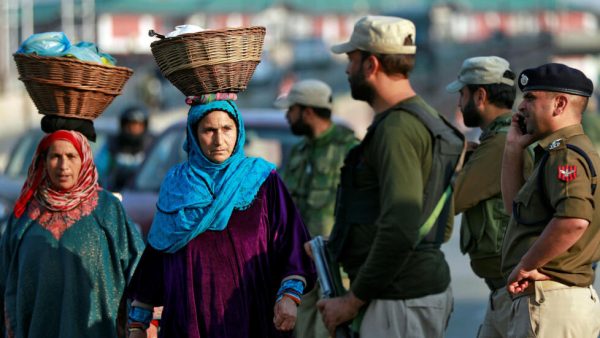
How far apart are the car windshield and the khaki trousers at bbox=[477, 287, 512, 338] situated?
4107 millimetres

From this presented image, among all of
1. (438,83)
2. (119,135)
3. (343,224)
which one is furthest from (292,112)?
(438,83)

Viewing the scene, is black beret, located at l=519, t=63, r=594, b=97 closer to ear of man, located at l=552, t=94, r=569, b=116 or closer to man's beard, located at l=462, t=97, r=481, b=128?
ear of man, located at l=552, t=94, r=569, b=116

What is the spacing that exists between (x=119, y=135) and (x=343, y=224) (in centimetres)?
→ 806

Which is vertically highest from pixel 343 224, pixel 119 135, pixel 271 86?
pixel 343 224

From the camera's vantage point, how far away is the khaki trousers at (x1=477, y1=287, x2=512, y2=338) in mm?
6016

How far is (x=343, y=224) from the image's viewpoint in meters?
5.62

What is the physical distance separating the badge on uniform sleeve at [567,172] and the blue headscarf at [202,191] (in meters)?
1.22

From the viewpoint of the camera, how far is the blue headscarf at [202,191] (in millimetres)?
5340

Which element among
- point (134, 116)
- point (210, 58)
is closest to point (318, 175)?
point (210, 58)

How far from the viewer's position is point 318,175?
8.36m

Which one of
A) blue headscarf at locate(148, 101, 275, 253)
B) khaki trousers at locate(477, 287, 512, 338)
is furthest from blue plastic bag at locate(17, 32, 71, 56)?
khaki trousers at locate(477, 287, 512, 338)

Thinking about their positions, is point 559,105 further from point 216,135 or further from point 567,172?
point 216,135

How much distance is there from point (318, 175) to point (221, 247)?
10.0 ft

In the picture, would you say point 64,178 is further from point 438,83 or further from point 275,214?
point 438,83
